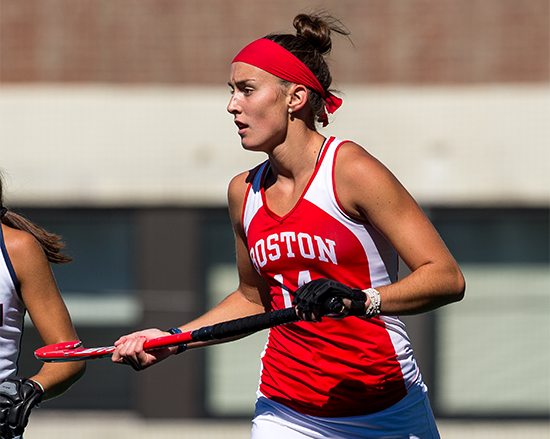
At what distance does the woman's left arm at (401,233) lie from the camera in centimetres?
260

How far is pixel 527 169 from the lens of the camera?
6.96 m

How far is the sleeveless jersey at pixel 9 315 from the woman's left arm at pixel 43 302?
26mm

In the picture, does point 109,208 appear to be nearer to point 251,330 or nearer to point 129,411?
point 129,411

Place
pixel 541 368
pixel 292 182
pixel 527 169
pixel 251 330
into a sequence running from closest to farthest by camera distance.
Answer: pixel 251 330, pixel 292 182, pixel 527 169, pixel 541 368

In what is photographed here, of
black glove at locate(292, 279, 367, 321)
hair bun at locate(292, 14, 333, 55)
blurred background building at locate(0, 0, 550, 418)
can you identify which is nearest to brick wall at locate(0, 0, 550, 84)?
blurred background building at locate(0, 0, 550, 418)

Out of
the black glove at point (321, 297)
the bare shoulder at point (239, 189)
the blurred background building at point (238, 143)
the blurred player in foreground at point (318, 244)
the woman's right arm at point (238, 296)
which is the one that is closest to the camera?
the black glove at point (321, 297)

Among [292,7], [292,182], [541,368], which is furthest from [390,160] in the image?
[292,182]

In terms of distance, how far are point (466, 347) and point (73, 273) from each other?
12.4 feet

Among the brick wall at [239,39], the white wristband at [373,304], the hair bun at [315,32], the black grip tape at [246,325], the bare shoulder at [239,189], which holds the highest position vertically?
the brick wall at [239,39]

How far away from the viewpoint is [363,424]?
2.95 meters

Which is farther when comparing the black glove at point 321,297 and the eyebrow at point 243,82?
the eyebrow at point 243,82

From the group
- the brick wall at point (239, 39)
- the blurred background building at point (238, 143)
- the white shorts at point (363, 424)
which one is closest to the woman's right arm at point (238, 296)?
the white shorts at point (363, 424)

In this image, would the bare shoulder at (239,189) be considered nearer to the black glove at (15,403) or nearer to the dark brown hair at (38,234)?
the dark brown hair at (38,234)

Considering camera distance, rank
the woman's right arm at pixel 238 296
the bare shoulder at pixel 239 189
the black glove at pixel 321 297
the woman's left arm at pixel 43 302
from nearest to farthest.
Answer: the black glove at pixel 321 297 < the woman's left arm at pixel 43 302 < the woman's right arm at pixel 238 296 < the bare shoulder at pixel 239 189
